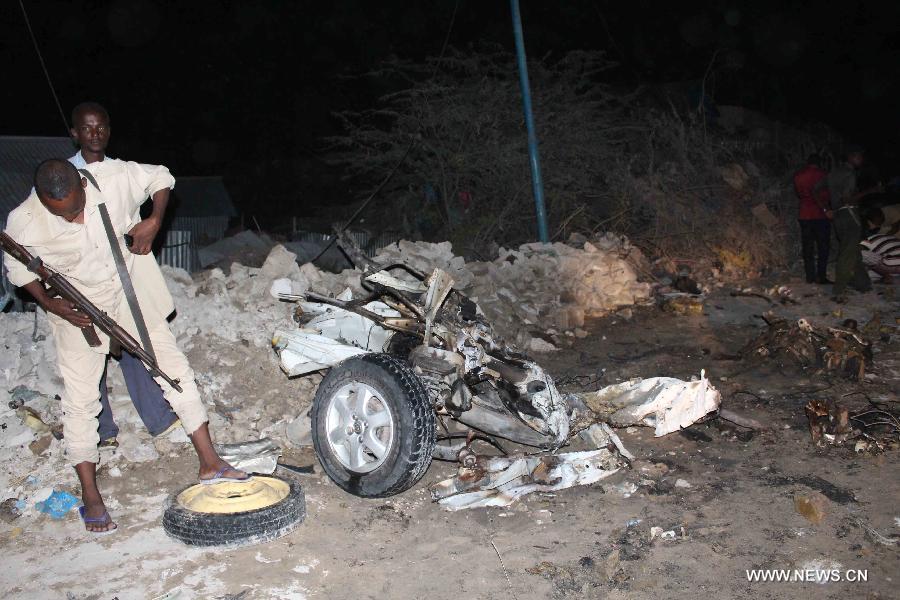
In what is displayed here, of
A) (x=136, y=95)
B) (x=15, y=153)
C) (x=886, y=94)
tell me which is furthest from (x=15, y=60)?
(x=886, y=94)

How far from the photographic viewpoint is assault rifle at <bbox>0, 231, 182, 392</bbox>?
12.1 ft

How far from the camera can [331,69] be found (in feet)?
117

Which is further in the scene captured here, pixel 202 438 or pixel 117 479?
pixel 117 479

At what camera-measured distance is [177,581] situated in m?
3.44

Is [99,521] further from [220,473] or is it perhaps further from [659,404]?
[659,404]

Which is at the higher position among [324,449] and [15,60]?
[15,60]

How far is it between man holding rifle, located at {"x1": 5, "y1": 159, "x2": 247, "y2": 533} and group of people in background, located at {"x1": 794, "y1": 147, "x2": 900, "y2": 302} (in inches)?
336

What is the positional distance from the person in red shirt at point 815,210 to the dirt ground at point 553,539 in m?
5.77

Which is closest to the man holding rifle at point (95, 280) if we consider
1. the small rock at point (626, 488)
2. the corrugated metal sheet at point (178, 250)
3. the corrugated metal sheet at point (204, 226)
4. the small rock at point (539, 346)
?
the small rock at point (626, 488)

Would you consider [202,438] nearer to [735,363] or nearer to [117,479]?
[117,479]

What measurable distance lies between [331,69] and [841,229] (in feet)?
99.4

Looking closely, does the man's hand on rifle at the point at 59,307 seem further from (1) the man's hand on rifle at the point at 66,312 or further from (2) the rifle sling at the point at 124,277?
(2) the rifle sling at the point at 124,277

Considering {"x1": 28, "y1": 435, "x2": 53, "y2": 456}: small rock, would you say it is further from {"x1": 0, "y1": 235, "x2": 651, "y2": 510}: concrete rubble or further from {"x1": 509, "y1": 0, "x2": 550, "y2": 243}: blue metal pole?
{"x1": 509, "y1": 0, "x2": 550, "y2": 243}: blue metal pole

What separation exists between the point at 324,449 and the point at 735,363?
177 inches
